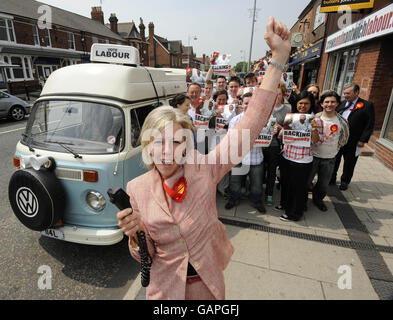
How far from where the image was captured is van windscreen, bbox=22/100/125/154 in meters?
3.22

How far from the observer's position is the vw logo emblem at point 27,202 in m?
2.89

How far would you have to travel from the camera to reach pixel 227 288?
9.12 ft

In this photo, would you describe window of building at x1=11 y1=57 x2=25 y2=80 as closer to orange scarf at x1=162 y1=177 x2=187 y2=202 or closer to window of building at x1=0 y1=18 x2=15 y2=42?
window of building at x1=0 y1=18 x2=15 y2=42

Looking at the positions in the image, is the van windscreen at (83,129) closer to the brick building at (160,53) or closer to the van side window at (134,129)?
the van side window at (134,129)

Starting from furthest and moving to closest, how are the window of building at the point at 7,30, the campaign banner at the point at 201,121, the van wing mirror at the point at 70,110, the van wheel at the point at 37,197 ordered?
the window of building at the point at 7,30, the campaign banner at the point at 201,121, the van wing mirror at the point at 70,110, the van wheel at the point at 37,197

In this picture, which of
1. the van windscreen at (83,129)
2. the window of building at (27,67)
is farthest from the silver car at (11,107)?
the window of building at (27,67)

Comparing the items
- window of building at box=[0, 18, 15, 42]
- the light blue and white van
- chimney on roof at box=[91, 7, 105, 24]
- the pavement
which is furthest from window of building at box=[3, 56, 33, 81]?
the pavement

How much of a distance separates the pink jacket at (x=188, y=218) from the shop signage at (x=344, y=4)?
950 cm

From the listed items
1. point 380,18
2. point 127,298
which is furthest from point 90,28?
point 127,298

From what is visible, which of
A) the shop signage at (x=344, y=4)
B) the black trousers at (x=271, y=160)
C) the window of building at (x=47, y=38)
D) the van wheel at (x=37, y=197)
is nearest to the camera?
the van wheel at (x=37, y=197)

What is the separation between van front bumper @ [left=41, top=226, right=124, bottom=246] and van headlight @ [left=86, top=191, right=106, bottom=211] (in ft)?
0.99

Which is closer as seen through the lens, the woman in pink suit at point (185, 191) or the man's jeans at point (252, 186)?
the woman in pink suit at point (185, 191)

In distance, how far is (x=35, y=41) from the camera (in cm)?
2595
